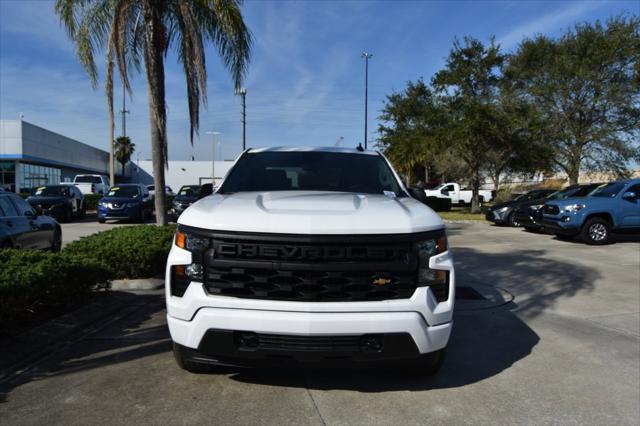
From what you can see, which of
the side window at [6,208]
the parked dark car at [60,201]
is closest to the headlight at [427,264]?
the side window at [6,208]

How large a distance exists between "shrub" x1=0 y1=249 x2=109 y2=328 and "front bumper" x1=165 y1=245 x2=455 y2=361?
1917mm

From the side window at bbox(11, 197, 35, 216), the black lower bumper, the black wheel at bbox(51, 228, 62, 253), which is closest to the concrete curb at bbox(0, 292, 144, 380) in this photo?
the black lower bumper

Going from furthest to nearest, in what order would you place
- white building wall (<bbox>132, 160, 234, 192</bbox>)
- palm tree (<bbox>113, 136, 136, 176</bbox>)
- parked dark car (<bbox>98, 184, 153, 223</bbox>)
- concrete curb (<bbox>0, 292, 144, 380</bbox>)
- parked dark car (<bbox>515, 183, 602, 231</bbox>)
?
white building wall (<bbox>132, 160, 234, 192</bbox>) < palm tree (<bbox>113, 136, 136, 176</bbox>) < parked dark car (<bbox>98, 184, 153, 223</bbox>) < parked dark car (<bbox>515, 183, 602, 231</bbox>) < concrete curb (<bbox>0, 292, 144, 380</bbox>)

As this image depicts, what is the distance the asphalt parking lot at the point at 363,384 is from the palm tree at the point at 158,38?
490 centimetres

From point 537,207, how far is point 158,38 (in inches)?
506

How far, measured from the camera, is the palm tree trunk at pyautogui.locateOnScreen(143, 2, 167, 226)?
363 inches

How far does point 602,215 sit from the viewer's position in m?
12.9

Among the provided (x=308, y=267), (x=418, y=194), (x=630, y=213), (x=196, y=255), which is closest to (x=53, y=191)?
(x=418, y=194)

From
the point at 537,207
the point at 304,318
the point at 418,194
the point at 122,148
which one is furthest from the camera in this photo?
the point at 122,148

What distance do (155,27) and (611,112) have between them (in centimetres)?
2354

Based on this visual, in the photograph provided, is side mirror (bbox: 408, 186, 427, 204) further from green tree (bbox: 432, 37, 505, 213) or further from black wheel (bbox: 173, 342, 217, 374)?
green tree (bbox: 432, 37, 505, 213)

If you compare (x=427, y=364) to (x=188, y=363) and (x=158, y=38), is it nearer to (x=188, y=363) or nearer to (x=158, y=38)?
(x=188, y=363)

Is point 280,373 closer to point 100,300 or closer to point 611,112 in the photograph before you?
point 100,300

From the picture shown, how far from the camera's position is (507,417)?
318cm
